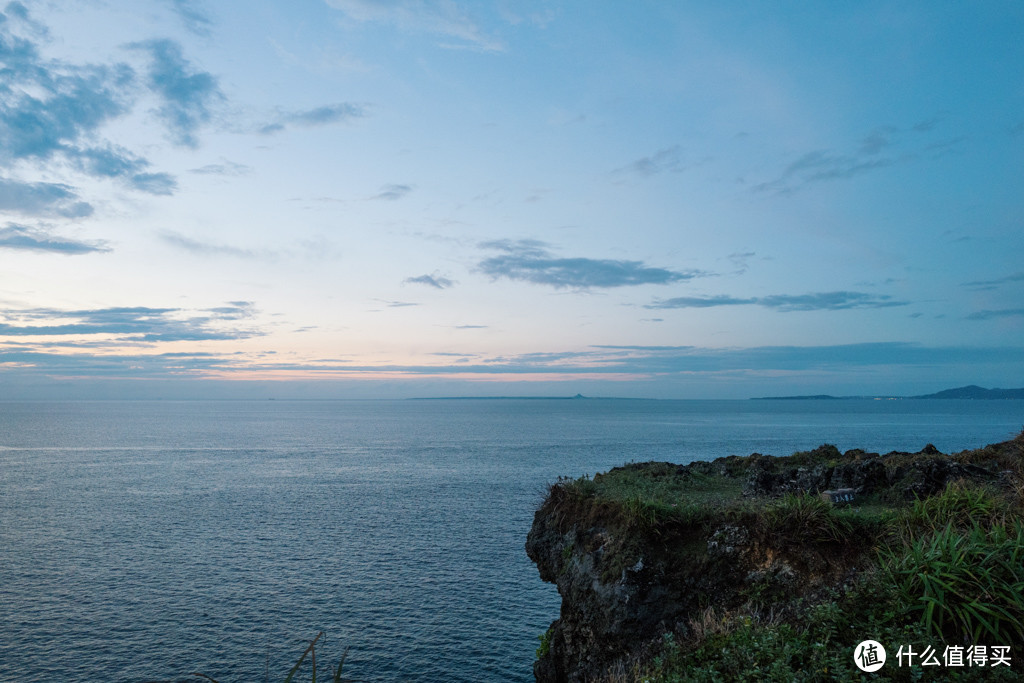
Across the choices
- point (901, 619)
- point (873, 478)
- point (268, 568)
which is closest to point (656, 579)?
point (901, 619)

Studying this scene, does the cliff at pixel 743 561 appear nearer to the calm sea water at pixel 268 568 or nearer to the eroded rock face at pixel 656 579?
the eroded rock face at pixel 656 579

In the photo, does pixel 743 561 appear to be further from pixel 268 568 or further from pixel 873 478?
pixel 268 568

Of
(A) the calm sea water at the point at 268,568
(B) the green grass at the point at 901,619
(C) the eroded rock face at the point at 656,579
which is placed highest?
(B) the green grass at the point at 901,619

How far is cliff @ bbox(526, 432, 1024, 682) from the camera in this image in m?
10.2

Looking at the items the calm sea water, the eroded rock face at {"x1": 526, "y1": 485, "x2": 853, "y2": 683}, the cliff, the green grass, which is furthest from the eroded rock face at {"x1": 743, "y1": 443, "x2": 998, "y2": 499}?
the calm sea water

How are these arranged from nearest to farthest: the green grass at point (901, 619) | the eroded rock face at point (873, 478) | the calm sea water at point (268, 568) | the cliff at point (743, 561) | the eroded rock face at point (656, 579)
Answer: the green grass at point (901, 619)
the cliff at point (743, 561)
the eroded rock face at point (656, 579)
the eroded rock face at point (873, 478)
the calm sea water at point (268, 568)

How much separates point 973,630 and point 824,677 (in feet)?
8.67

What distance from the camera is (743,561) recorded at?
1549 centimetres

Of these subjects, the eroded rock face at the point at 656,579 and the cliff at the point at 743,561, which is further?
the eroded rock face at the point at 656,579

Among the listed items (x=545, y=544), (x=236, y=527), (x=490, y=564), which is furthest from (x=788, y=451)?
(x=545, y=544)

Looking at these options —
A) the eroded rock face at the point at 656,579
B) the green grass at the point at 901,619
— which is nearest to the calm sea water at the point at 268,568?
the green grass at the point at 901,619

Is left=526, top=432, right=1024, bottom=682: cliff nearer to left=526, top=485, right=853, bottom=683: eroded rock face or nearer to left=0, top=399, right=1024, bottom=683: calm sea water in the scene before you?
left=526, top=485, right=853, bottom=683: eroded rock face

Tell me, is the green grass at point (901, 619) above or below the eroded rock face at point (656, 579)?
above

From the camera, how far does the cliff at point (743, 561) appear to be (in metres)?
10.2
